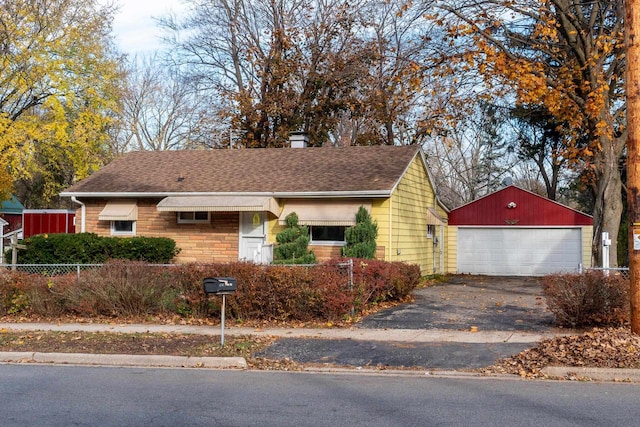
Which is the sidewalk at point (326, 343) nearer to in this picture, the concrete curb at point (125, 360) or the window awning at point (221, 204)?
the concrete curb at point (125, 360)

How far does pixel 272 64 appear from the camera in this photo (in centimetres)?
3500

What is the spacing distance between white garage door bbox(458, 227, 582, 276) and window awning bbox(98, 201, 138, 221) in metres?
13.3

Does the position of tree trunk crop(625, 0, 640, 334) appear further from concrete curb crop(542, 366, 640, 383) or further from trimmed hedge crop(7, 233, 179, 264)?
trimmed hedge crop(7, 233, 179, 264)

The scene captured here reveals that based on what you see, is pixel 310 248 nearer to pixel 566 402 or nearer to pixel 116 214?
pixel 116 214

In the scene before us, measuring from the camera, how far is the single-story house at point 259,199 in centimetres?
2039

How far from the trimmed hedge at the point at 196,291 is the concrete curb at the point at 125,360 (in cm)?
325

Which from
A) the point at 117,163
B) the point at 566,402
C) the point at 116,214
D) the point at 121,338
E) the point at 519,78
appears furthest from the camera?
the point at 117,163

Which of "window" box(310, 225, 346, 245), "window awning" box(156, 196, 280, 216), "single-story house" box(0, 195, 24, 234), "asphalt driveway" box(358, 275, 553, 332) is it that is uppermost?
"single-story house" box(0, 195, 24, 234)

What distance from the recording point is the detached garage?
26.9 meters

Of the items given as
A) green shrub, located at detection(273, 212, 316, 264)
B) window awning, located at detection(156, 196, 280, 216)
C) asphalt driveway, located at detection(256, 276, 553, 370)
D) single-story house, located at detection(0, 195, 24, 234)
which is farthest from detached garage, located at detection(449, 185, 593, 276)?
single-story house, located at detection(0, 195, 24, 234)

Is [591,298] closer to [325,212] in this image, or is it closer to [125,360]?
[125,360]

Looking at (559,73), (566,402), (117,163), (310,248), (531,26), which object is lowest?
(566,402)

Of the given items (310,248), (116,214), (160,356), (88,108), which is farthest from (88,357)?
(88,108)

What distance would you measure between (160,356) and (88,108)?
84.3 feet
